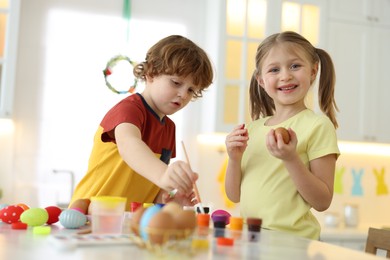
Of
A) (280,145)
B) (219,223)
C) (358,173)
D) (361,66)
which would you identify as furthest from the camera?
(358,173)

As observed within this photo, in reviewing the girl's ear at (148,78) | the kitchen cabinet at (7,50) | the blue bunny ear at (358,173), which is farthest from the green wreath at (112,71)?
the blue bunny ear at (358,173)

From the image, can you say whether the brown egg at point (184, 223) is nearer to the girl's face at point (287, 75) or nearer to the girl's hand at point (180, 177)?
the girl's hand at point (180, 177)

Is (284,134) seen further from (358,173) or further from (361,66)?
(358,173)

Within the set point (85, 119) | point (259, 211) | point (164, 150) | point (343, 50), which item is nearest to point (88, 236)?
point (259, 211)

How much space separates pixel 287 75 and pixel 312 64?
122mm

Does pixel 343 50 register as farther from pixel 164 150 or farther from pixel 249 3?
pixel 164 150

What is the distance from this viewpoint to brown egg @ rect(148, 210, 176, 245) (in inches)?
28.3

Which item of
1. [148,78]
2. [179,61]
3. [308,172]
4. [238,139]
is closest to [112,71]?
[148,78]

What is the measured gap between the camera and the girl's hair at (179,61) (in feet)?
4.83

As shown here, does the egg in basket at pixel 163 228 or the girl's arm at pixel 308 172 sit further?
the girl's arm at pixel 308 172

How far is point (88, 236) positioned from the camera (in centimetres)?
84

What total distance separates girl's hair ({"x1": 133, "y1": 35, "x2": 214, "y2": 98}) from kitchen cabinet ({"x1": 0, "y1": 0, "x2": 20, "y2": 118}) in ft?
4.74

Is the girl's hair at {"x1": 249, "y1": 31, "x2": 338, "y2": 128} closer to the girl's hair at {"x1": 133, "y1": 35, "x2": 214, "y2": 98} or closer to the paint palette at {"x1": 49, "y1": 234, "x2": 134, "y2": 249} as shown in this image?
the girl's hair at {"x1": 133, "y1": 35, "x2": 214, "y2": 98}

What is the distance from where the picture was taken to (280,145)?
3.69 feet
